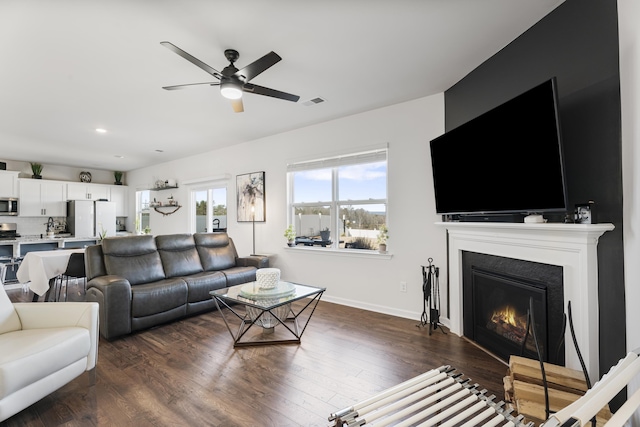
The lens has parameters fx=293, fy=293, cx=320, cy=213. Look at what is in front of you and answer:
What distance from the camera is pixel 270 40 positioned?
2248 millimetres

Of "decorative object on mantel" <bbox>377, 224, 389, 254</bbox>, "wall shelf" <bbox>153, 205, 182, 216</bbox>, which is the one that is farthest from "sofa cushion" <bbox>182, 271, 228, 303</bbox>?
"wall shelf" <bbox>153, 205, 182, 216</bbox>

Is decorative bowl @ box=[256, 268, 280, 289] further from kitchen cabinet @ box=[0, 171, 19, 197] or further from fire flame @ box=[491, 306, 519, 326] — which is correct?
kitchen cabinet @ box=[0, 171, 19, 197]

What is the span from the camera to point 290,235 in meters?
4.51

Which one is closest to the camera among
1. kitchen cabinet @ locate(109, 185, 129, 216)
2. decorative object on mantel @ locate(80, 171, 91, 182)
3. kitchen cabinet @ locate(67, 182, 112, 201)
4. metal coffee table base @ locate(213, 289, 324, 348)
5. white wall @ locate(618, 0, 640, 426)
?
white wall @ locate(618, 0, 640, 426)

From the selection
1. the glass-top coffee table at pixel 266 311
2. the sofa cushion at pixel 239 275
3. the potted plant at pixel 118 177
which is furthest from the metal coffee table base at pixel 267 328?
the potted plant at pixel 118 177

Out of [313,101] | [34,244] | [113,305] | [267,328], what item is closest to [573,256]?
[267,328]

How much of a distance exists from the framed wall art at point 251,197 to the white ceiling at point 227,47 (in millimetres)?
1145

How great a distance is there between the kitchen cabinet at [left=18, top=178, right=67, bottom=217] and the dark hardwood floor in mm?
5513

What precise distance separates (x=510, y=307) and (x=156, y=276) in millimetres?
3745

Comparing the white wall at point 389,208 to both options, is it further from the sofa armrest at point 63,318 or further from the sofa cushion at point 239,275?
the sofa armrest at point 63,318

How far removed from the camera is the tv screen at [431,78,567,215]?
1781 mm

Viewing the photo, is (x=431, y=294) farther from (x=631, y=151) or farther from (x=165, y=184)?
(x=165, y=184)

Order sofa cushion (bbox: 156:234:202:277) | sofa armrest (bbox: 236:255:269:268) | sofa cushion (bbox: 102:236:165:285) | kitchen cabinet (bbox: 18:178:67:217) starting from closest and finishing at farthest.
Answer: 1. sofa cushion (bbox: 102:236:165:285)
2. sofa cushion (bbox: 156:234:202:277)
3. sofa armrest (bbox: 236:255:269:268)
4. kitchen cabinet (bbox: 18:178:67:217)

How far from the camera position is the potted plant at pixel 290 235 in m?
4.51
